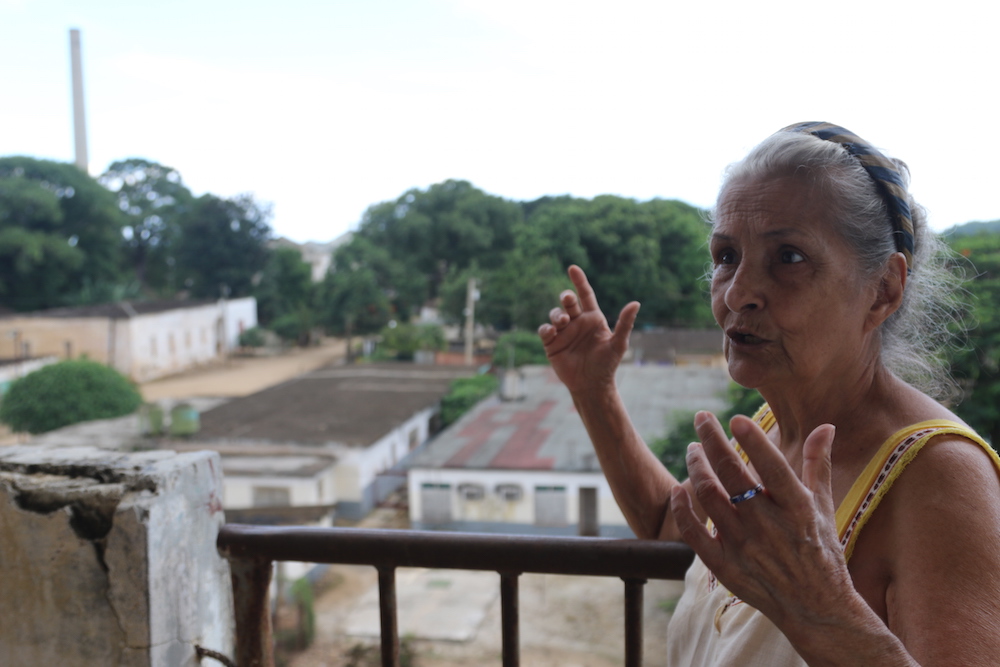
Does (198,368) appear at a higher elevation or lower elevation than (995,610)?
lower

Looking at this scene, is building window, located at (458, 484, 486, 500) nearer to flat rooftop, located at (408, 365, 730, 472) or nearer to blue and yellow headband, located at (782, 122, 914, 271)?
flat rooftop, located at (408, 365, 730, 472)

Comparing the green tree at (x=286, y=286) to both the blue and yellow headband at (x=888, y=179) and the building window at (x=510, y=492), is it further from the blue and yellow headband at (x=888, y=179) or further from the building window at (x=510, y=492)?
the blue and yellow headband at (x=888, y=179)

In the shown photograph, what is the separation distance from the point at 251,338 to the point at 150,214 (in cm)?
1100

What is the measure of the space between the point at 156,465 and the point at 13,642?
1.47 feet

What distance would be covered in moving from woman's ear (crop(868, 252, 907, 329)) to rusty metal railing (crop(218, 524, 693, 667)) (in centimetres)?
47

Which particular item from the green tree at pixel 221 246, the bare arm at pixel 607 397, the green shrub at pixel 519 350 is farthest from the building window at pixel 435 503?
the green tree at pixel 221 246

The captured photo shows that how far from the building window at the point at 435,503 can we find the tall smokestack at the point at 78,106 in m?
30.0

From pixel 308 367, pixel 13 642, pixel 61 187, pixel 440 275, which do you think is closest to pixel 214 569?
pixel 13 642

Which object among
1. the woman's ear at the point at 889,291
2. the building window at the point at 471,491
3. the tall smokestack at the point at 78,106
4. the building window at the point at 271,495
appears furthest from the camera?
the tall smokestack at the point at 78,106

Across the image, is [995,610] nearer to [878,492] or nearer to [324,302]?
[878,492]

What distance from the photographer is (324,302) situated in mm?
26906

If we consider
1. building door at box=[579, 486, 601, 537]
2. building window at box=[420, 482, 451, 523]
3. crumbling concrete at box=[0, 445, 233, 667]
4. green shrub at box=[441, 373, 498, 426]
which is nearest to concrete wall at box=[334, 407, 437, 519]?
building window at box=[420, 482, 451, 523]

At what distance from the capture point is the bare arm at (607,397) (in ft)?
4.44

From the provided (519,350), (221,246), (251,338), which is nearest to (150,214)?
(221,246)
